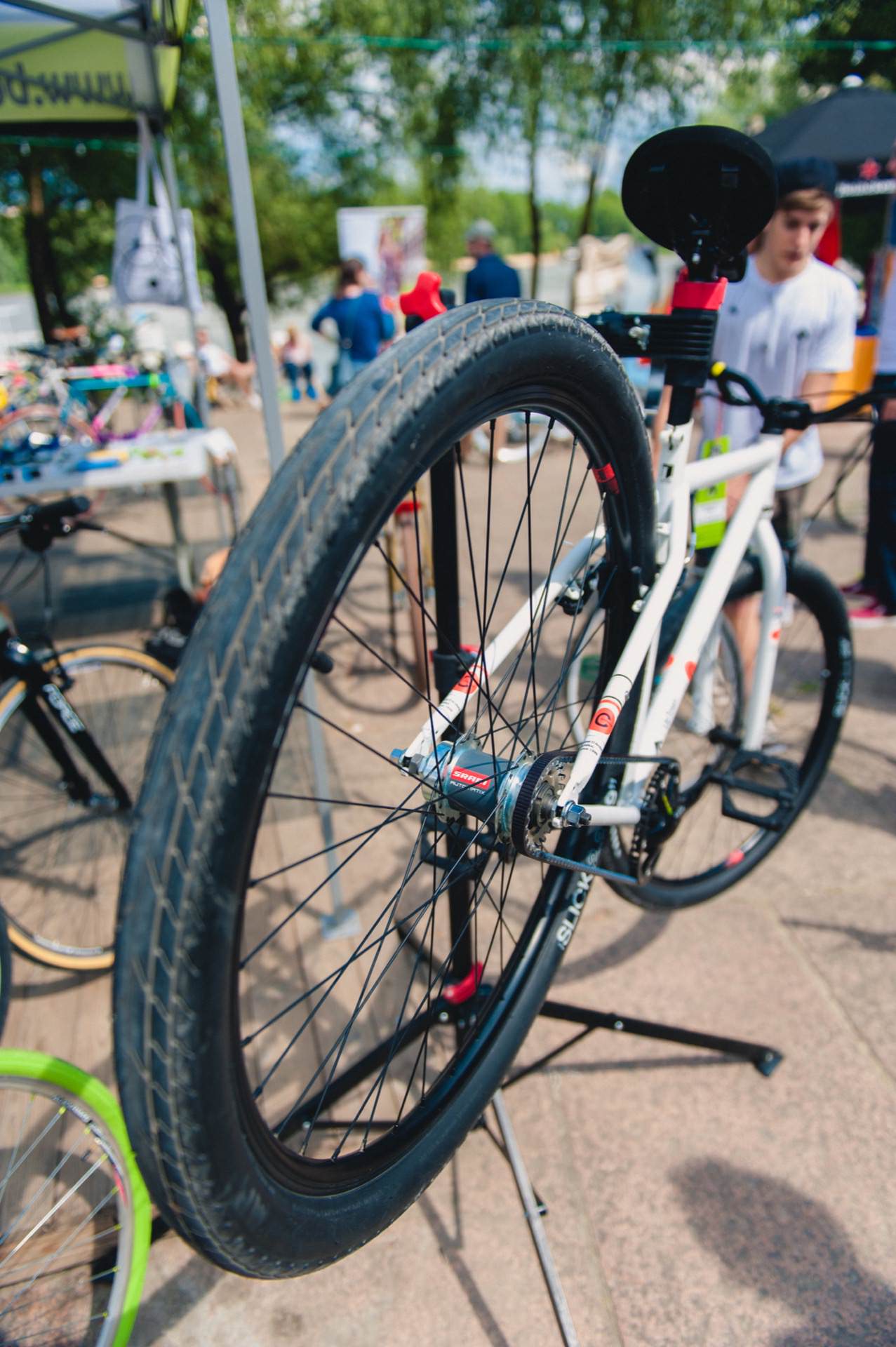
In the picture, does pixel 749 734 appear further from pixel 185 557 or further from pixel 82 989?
pixel 185 557

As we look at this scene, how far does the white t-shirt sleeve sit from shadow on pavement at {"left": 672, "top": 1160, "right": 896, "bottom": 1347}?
2.61 m

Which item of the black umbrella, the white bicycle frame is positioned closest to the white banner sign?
the black umbrella

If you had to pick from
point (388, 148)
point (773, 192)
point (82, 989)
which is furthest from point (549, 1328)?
point (388, 148)

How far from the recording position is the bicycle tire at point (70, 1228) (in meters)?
1.43

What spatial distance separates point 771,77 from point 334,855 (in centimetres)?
2194

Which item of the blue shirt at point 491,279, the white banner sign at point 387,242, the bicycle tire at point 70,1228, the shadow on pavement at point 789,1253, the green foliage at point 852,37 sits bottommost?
the shadow on pavement at point 789,1253

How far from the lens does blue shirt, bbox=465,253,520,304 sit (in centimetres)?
751

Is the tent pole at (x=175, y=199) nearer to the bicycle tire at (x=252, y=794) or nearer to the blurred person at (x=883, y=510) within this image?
the blurred person at (x=883, y=510)

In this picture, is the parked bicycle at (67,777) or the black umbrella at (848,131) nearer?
the parked bicycle at (67,777)

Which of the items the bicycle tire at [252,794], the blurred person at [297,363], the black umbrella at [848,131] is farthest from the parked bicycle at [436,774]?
the blurred person at [297,363]

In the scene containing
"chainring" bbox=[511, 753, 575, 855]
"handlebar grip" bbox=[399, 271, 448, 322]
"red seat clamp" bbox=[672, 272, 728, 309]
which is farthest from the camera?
"red seat clamp" bbox=[672, 272, 728, 309]

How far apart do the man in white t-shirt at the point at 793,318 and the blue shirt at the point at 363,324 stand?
15.4ft

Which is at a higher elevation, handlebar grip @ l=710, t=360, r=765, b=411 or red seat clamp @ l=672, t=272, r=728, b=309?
red seat clamp @ l=672, t=272, r=728, b=309

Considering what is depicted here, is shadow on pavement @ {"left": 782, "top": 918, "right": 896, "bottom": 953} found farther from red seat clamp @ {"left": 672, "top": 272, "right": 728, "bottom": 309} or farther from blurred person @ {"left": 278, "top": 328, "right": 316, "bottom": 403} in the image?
blurred person @ {"left": 278, "top": 328, "right": 316, "bottom": 403}
